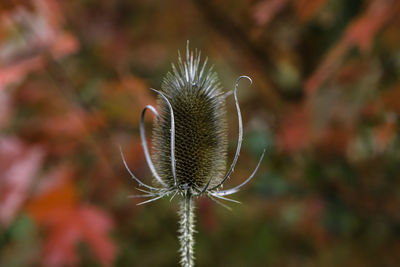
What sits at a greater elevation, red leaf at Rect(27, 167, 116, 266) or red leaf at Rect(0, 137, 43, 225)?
red leaf at Rect(0, 137, 43, 225)

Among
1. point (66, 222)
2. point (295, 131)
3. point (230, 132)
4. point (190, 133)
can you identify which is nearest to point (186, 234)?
point (190, 133)

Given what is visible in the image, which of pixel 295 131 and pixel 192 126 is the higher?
pixel 295 131

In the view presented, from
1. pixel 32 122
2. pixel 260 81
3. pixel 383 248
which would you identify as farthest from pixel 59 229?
pixel 383 248

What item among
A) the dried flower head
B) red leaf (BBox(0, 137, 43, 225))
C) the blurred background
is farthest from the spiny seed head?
red leaf (BBox(0, 137, 43, 225))

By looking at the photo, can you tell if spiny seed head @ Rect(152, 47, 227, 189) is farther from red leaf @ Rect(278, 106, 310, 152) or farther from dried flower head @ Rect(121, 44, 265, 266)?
red leaf @ Rect(278, 106, 310, 152)

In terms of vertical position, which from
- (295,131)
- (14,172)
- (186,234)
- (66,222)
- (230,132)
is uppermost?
(230,132)

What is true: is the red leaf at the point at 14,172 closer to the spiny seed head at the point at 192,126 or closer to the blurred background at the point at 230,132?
the blurred background at the point at 230,132

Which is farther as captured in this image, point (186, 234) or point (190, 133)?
point (190, 133)

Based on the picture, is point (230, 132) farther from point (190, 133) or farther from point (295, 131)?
point (190, 133)
